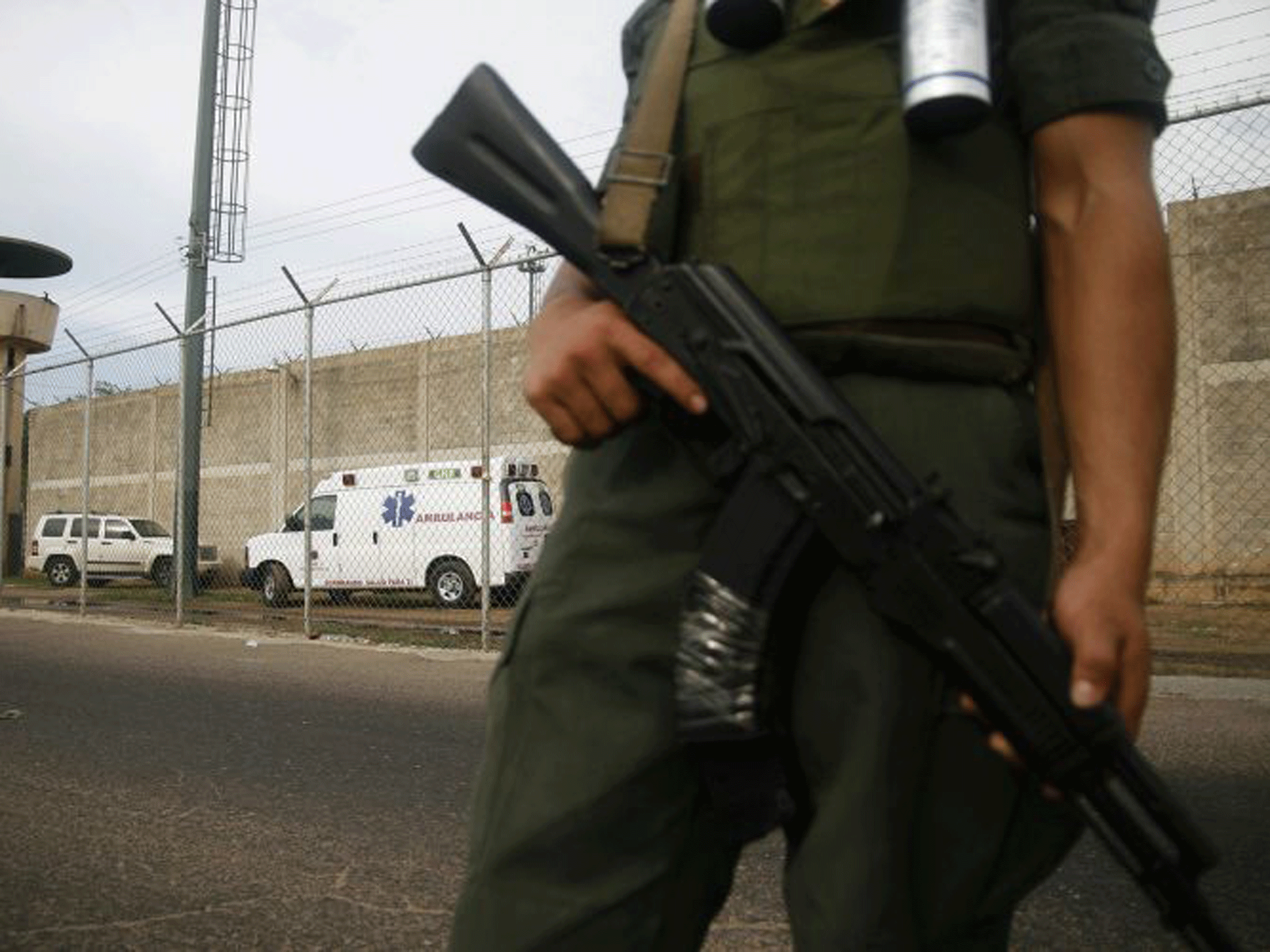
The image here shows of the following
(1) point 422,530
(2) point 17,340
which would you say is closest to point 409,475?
(1) point 422,530

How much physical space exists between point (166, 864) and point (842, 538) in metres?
2.50

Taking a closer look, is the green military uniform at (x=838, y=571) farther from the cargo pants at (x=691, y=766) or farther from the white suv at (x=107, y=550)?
the white suv at (x=107, y=550)

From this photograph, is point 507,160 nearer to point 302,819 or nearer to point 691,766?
point 691,766

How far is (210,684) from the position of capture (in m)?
6.27

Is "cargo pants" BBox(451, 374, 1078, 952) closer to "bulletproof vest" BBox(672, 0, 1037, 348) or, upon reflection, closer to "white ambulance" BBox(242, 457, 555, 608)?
"bulletproof vest" BBox(672, 0, 1037, 348)

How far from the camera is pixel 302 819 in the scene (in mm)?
3316

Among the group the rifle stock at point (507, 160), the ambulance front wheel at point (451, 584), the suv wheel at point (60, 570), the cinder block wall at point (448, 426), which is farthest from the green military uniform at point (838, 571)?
the suv wheel at point (60, 570)

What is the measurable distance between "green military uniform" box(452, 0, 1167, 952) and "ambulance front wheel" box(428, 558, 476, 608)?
12368mm

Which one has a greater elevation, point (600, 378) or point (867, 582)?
point (600, 378)

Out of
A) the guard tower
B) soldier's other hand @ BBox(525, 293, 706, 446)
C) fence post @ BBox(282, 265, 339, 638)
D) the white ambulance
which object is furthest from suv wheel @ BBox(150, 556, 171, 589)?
soldier's other hand @ BBox(525, 293, 706, 446)

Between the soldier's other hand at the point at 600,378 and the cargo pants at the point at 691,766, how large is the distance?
0.16ft

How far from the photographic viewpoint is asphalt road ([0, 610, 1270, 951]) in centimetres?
245

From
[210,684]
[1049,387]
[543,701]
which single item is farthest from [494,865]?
[210,684]

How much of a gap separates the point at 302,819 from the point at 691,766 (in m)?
2.62
